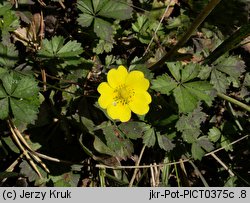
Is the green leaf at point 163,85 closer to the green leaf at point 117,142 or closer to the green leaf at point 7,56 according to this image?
the green leaf at point 117,142

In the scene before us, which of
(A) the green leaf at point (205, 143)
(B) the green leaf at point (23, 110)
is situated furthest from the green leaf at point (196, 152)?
(B) the green leaf at point (23, 110)

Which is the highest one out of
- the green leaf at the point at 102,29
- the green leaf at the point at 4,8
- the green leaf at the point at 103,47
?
the green leaf at the point at 4,8

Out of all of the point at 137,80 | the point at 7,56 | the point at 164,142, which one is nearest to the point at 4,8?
the point at 7,56

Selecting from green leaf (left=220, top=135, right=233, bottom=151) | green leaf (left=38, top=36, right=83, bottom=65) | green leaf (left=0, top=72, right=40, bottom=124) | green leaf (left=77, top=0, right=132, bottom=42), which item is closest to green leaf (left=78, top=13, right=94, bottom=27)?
green leaf (left=77, top=0, right=132, bottom=42)

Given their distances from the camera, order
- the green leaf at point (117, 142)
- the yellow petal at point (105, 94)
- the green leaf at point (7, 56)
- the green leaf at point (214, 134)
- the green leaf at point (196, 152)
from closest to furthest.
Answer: the yellow petal at point (105, 94)
the green leaf at point (7, 56)
the green leaf at point (117, 142)
the green leaf at point (196, 152)
the green leaf at point (214, 134)

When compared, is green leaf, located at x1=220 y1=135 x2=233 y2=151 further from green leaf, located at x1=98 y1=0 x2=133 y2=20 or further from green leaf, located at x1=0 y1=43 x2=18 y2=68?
green leaf, located at x1=0 y1=43 x2=18 y2=68

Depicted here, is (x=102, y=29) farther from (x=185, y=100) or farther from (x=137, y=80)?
(x=185, y=100)

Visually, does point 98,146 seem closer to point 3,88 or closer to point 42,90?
point 42,90

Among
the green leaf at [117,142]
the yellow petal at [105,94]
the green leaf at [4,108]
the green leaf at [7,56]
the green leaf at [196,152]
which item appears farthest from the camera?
the green leaf at [196,152]
